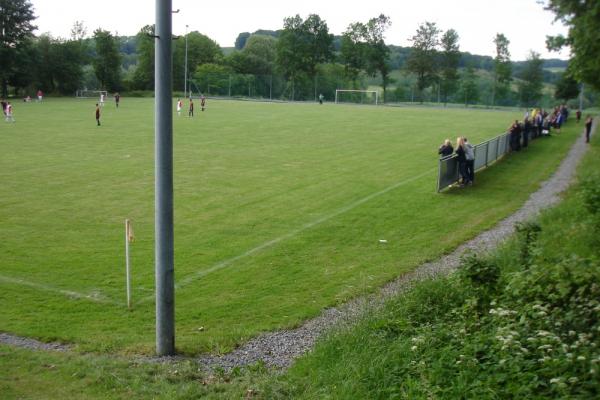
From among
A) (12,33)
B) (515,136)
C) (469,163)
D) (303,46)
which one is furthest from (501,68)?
(469,163)

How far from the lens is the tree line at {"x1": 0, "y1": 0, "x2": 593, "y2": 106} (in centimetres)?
8456

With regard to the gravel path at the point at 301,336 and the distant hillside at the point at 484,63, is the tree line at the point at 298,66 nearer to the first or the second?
the distant hillside at the point at 484,63

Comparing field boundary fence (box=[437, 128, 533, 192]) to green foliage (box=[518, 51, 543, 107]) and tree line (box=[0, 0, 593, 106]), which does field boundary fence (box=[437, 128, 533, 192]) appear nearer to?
tree line (box=[0, 0, 593, 106])

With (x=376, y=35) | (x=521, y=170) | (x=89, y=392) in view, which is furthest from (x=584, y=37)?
(x=376, y=35)

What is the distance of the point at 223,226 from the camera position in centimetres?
1552

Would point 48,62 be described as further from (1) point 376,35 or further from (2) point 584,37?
(2) point 584,37

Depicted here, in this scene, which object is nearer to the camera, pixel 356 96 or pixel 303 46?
pixel 356 96

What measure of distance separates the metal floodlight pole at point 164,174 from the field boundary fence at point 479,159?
13.3 metres

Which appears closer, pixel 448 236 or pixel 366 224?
pixel 448 236

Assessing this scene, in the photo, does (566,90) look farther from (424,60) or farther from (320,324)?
(320,324)

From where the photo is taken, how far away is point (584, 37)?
70.1 ft

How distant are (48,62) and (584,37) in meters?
83.2

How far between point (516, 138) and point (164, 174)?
2720 cm

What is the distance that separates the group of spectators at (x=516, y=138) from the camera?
2147cm
